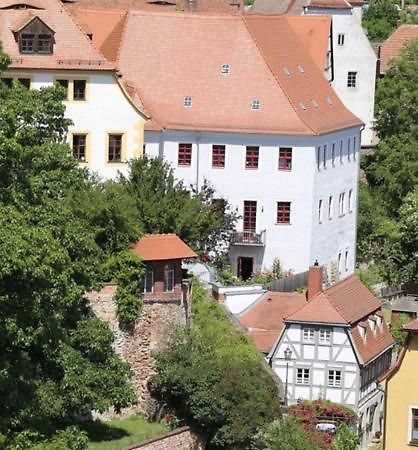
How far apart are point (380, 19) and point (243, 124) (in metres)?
54.3

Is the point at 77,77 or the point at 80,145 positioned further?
the point at 80,145

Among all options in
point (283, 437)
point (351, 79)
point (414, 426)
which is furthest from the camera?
point (351, 79)

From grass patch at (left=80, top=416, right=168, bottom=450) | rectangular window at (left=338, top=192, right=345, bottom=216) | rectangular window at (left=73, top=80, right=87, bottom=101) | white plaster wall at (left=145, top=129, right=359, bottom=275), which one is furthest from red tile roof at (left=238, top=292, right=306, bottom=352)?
grass patch at (left=80, top=416, right=168, bottom=450)

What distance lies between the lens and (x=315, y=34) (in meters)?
80.6

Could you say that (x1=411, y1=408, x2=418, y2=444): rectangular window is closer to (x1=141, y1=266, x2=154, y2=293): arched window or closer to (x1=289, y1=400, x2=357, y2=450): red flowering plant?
(x1=141, y1=266, x2=154, y2=293): arched window

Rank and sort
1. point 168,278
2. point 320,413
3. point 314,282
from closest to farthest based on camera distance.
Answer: point 168,278 < point 320,413 < point 314,282

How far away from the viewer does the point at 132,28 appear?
75375mm

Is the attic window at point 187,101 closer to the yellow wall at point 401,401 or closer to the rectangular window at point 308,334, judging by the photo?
the rectangular window at point 308,334

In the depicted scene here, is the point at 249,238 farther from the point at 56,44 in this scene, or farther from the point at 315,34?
the point at 315,34

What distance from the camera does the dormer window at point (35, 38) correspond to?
67625mm

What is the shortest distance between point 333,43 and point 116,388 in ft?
121

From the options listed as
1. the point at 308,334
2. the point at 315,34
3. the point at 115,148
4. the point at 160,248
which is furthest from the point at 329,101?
the point at 160,248

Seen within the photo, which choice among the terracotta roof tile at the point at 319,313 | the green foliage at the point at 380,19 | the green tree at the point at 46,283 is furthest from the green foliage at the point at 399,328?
the green foliage at the point at 380,19

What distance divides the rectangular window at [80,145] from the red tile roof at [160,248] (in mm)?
9173
